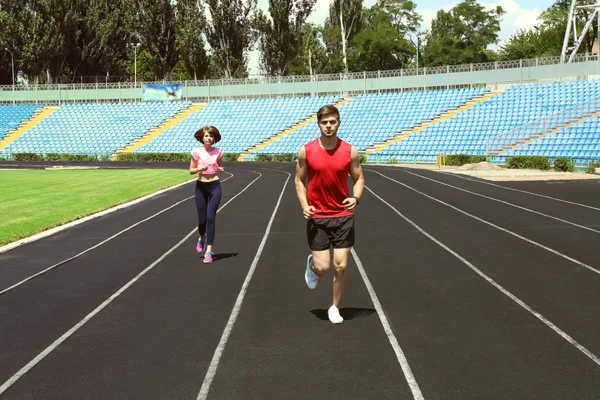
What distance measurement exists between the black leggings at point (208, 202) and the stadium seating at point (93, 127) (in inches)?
1908

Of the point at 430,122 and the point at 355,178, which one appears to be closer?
the point at 355,178

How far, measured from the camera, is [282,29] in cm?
6706

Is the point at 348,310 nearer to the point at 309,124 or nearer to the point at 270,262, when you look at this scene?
the point at 270,262

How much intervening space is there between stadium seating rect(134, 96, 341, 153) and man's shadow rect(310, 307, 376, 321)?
47883 mm

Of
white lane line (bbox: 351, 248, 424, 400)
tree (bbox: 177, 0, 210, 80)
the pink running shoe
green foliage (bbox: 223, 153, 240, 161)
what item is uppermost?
tree (bbox: 177, 0, 210, 80)

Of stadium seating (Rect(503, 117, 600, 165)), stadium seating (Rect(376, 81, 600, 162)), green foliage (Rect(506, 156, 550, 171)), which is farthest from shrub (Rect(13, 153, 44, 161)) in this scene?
green foliage (Rect(506, 156, 550, 171))

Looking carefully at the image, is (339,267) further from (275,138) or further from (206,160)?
(275,138)

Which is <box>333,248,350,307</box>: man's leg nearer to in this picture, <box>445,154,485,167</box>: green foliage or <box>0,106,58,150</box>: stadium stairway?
<box>445,154,485,167</box>: green foliage

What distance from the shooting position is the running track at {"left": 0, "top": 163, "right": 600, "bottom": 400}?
5.11 m

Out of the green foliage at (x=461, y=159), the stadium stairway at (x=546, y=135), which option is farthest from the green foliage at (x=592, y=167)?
the green foliage at (x=461, y=159)

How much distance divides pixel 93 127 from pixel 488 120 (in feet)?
111

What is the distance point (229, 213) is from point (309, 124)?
126 feet

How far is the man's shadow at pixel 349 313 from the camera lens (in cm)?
699

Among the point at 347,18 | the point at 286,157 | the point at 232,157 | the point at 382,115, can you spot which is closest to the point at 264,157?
the point at 286,157
